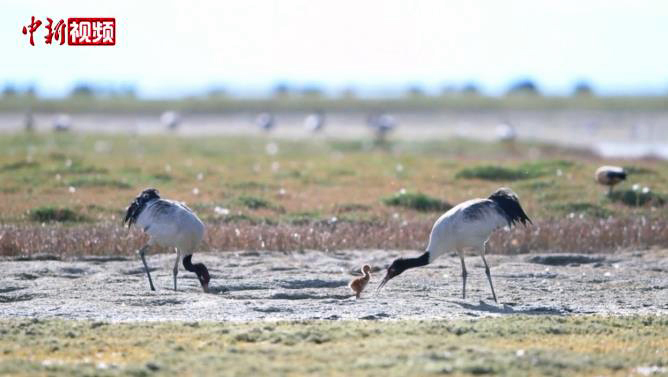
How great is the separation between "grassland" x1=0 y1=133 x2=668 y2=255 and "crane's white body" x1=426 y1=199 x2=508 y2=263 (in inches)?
151

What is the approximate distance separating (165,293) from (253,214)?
23.9ft

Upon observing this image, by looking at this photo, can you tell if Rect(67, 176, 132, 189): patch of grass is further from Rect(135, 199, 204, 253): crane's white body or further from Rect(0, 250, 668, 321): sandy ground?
Rect(135, 199, 204, 253): crane's white body

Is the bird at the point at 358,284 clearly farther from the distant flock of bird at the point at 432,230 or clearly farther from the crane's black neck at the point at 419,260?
the crane's black neck at the point at 419,260

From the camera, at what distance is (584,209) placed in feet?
78.6

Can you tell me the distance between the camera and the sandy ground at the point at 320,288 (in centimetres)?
1445

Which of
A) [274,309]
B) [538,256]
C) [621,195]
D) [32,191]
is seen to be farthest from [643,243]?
[32,191]

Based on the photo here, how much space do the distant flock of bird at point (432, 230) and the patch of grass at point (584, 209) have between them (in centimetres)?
732

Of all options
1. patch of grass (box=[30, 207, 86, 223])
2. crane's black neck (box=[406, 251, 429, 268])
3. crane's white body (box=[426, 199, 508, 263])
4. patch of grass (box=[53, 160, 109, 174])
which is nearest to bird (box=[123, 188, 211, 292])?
crane's black neck (box=[406, 251, 429, 268])

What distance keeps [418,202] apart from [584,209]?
3.29 metres

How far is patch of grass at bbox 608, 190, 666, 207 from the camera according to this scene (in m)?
24.6

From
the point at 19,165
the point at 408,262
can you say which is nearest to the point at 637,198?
the point at 408,262

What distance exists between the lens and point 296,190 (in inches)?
1067

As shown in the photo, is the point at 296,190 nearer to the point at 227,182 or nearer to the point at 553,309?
the point at 227,182

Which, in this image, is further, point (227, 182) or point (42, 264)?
point (227, 182)
